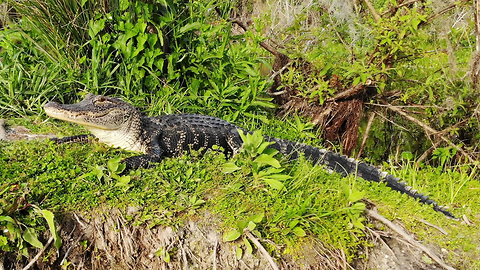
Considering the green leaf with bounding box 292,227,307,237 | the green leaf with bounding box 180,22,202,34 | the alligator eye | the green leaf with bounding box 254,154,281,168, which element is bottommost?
the green leaf with bounding box 292,227,307,237

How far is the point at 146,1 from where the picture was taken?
4664 mm

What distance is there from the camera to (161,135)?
392 centimetres

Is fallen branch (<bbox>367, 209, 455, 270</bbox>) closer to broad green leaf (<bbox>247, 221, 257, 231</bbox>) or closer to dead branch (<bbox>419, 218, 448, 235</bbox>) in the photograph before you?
dead branch (<bbox>419, 218, 448, 235</bbox>)

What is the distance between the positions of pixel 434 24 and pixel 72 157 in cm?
451

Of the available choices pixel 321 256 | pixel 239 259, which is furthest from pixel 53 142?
pixel 321 256

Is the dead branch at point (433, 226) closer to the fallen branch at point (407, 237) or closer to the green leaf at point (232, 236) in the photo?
the fallen branch at point (407, 237)

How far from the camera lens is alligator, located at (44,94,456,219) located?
3.50 m

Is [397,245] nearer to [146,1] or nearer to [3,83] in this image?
[146,1]

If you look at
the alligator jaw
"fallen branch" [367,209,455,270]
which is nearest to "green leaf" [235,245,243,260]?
"fallen branch" [367,209,455,270]

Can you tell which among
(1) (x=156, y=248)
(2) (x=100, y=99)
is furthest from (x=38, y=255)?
(2) (x=100, y=99)

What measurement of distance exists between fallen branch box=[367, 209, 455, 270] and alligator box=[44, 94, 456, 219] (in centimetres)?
61

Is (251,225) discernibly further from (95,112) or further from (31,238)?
A: (95,112)

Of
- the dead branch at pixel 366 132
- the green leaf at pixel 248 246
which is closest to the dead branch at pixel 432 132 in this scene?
the dead branch at pixel 366 132

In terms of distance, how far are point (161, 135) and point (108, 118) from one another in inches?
20.8
